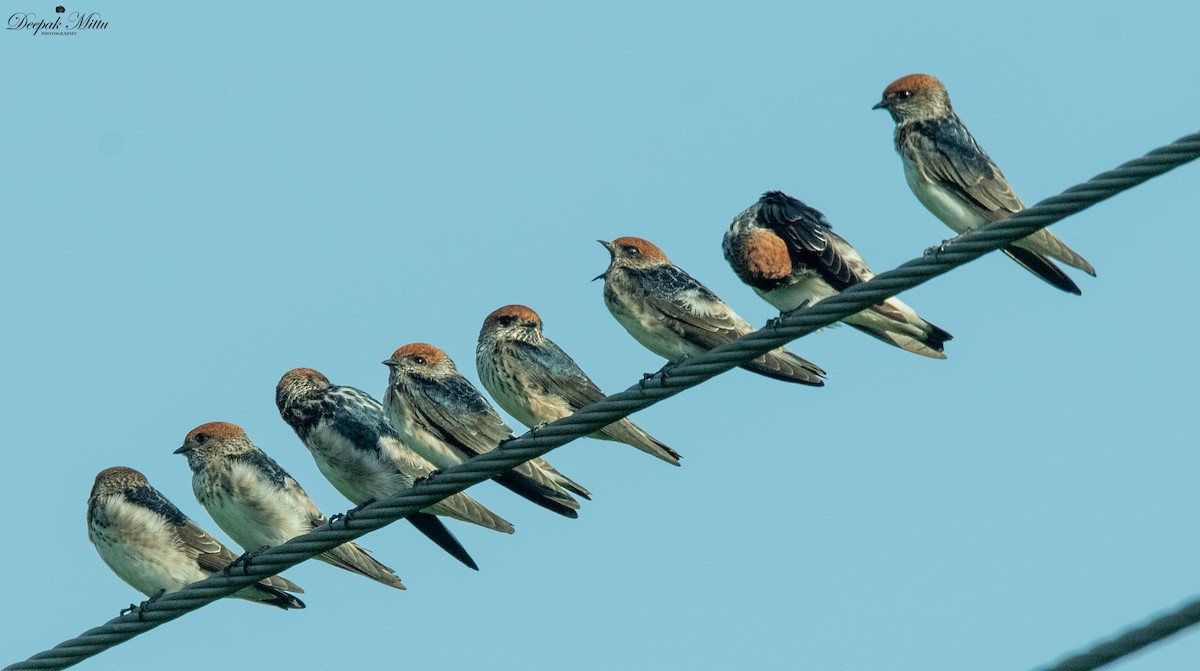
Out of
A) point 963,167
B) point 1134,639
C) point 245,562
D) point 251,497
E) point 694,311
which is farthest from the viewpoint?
point 251,497

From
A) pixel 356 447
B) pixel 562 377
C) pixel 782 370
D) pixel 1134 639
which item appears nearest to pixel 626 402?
pixel 782 370

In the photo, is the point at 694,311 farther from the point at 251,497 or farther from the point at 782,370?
the point at 251,497

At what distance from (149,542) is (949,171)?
572 centimetres

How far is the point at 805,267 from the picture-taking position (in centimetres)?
1127

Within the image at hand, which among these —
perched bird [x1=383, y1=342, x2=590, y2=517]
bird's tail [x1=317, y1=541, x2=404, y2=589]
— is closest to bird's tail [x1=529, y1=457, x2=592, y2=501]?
perched bird [x1=383, y1=342, x2=590, y2=517]

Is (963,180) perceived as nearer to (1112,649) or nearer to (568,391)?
(568,391)

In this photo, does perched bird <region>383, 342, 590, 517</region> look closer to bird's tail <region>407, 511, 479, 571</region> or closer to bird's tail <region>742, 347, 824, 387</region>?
bird's tail <region>407, 511, 479, 571</region>

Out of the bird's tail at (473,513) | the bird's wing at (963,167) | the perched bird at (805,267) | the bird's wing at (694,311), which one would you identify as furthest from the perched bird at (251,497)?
the bird's wing at (963,167)

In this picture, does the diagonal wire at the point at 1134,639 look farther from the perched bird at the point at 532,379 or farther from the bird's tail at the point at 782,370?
the perched bird at the point at 532,379

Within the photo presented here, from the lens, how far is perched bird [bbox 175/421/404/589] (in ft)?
37.9

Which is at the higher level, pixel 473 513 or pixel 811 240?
pixel 811 240

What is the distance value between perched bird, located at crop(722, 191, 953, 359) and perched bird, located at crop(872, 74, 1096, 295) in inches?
27.3

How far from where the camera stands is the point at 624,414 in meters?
8.83

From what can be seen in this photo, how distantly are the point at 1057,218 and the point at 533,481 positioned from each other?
15.1 ft
